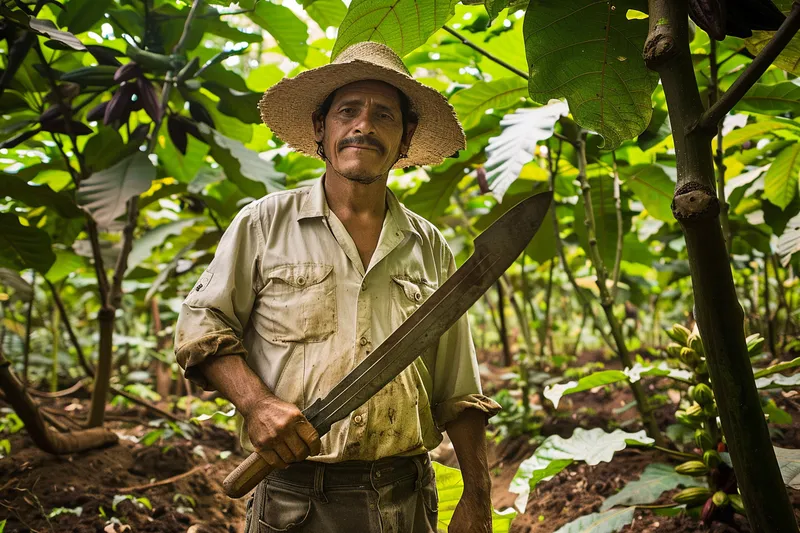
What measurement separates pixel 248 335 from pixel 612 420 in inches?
88.4

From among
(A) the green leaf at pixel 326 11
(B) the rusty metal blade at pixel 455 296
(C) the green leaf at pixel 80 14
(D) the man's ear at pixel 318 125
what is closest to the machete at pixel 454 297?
(B) the rusty metal blade at pixel 455 296

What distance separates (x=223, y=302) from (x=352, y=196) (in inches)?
15.6

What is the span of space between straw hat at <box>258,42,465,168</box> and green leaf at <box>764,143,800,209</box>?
1.19 metres

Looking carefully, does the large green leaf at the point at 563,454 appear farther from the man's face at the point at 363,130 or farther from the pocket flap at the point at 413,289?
the man's face at the point at 363,130

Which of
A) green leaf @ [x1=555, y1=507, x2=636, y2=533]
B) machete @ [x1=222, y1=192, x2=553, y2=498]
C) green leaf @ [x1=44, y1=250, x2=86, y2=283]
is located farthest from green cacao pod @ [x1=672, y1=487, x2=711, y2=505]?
green leaf @ [x1=44, y1=250, x2=86, y2=283]

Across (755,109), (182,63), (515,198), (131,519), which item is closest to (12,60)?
(182,63)

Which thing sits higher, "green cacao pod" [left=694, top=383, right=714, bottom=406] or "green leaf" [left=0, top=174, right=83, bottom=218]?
"green leaf" [left=0, top=174, right=83, bottom=218]

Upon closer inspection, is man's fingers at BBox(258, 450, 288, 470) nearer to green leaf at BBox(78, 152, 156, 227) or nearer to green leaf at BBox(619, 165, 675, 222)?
green leaf at BBox(78, 152, 156, 227)

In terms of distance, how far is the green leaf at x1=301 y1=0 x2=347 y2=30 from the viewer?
2085 mm

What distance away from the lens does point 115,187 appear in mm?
1808

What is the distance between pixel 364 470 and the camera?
135cm

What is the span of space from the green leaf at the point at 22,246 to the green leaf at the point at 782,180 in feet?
7.79

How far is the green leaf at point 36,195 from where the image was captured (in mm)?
1962

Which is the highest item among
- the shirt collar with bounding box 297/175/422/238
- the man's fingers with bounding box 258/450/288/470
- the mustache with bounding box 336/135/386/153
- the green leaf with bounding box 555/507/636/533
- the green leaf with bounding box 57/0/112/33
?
the green leaf with bounding box 57/0/112/33
